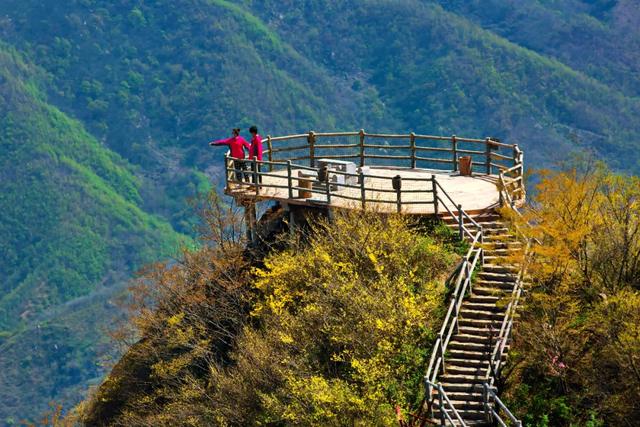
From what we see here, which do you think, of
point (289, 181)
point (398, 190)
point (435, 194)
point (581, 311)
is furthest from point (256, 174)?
point (581, 311)

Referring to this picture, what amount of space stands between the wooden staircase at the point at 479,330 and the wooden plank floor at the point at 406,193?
2.56 metres

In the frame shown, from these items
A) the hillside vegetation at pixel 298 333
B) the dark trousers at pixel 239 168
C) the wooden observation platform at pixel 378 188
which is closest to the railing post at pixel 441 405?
the hillside vegetation at pixel 298 333

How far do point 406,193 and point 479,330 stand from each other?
1063 cm

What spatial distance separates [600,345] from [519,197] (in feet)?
34.7

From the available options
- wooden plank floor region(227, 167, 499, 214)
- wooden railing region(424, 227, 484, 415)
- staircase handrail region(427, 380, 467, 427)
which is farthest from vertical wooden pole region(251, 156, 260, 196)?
staircase handrail region(427, 380, 467, 427)

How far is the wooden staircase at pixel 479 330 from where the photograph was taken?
118ft

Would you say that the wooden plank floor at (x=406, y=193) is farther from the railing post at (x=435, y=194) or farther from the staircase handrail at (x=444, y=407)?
the staircase handrail at (x=444, y=407)

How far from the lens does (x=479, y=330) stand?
3816cm

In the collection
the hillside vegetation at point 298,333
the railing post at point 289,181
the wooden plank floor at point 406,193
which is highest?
the railing post at point 289,181

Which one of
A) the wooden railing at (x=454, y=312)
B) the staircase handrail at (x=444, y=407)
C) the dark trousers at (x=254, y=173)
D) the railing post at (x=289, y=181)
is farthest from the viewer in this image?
the dark trousers at (x=254, y=173)

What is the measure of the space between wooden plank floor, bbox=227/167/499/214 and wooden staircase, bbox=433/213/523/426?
2556mm

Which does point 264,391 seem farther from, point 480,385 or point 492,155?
point 492,155

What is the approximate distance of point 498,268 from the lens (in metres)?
40.6

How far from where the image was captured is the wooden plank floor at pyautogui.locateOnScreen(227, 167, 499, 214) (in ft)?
147
